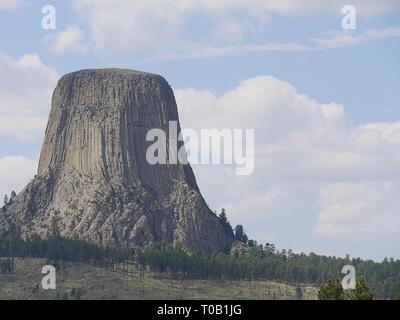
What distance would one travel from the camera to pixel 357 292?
174250mm

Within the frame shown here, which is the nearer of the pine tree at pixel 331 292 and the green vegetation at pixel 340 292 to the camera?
the green vegetation at pixel 340 292

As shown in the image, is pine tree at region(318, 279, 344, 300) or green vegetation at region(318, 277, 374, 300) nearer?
green vegetation at region(318, 277, 374, 300)

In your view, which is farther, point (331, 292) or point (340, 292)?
point (340, 292)

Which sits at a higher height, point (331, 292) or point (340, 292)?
point (340, 292)
